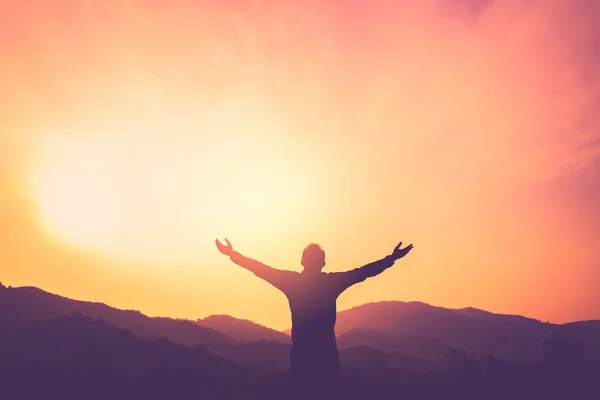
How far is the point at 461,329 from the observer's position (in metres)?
58.4

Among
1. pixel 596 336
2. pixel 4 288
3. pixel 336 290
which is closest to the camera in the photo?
pixel 336 290

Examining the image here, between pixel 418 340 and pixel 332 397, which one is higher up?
pixel 418 340

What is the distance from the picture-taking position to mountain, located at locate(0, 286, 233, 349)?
26906mm

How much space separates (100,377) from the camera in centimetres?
1178

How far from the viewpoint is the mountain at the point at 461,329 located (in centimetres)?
4700

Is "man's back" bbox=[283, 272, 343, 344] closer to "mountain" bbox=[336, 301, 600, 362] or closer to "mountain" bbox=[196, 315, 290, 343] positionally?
"mountain" bbox=[196, 315, 290, 343]

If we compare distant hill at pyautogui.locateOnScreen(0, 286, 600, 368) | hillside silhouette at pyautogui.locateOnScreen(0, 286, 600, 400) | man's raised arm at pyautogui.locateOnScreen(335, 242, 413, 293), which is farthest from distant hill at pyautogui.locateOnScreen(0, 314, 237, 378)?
man's raised arm at pyautogui.locateOnScreen(335, 242, 413, 293)

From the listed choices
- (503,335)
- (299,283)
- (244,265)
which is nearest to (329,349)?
(299,283)

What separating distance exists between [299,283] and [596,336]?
211 ft

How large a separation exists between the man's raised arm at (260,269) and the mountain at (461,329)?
3606cm

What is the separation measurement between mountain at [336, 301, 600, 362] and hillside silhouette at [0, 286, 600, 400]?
14195 millimetres

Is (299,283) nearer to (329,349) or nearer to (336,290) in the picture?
(336,290)

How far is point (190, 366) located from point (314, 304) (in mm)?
10572

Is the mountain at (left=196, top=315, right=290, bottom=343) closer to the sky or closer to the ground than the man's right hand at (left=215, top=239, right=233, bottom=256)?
closer to the sky
